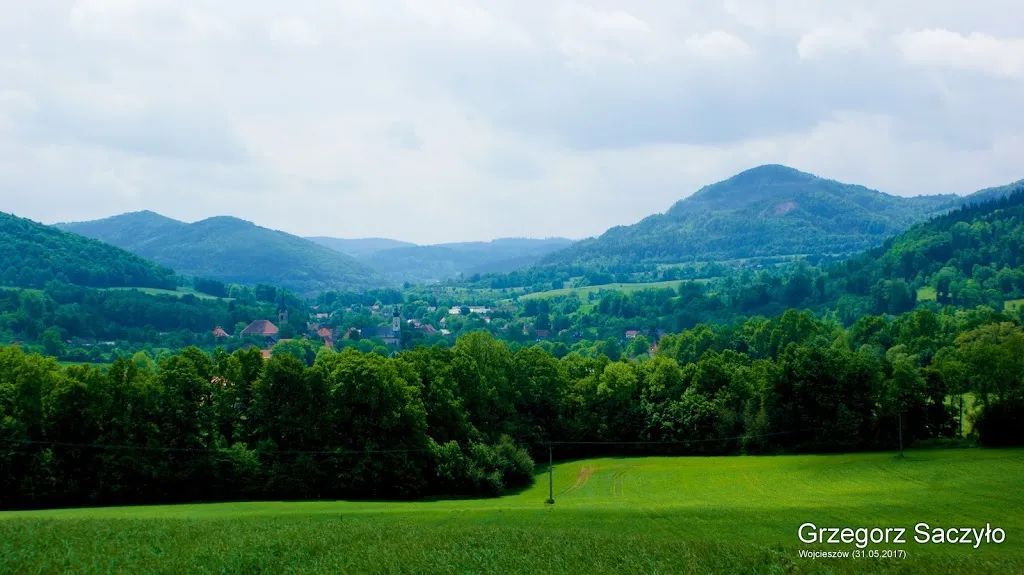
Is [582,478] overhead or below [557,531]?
below

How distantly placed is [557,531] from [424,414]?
22885 millimetres

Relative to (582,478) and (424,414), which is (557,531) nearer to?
(424,414)

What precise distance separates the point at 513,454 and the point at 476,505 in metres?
12.9

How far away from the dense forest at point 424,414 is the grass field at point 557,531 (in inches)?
178

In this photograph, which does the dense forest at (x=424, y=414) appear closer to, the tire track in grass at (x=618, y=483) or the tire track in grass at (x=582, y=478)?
the tire track in grass at (x=582, y=478)

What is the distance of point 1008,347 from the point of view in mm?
70438

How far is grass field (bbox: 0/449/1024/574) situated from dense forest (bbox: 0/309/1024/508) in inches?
178

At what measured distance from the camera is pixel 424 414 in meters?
63.2

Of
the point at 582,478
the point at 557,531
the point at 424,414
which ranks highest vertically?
the point at 424,414

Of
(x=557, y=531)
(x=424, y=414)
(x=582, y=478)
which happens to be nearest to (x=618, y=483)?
(x=582, y=478)

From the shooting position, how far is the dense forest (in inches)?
2186

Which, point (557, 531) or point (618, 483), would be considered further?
point (618, 483)

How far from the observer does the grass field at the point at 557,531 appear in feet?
119

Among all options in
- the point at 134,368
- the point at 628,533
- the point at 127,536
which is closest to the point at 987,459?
the point at 628,533
